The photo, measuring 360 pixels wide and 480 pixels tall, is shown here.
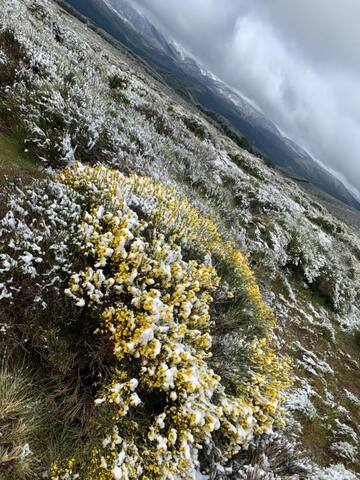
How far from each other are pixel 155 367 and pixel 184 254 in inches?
90.3

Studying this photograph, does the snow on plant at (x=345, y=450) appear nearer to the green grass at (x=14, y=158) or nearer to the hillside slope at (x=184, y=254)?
the hillside slope at (x=184, y=254)

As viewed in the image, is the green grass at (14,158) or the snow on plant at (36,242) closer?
the snow on plant at (36,242)

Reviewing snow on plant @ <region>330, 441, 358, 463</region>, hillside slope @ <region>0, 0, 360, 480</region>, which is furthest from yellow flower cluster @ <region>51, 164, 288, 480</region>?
snow on plant @ <region>330, 441, 358, 463</region>

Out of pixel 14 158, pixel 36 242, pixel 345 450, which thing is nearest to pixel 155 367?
pixel 36 242

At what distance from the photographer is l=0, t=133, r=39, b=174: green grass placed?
18.6 ft

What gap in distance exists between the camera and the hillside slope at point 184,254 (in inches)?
144

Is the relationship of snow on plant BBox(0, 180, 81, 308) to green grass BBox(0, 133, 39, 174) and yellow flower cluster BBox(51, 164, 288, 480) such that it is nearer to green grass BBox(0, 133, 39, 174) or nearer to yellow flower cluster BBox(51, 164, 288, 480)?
Answer: yellow flower cluster BBox(51, 164, 288, 480)

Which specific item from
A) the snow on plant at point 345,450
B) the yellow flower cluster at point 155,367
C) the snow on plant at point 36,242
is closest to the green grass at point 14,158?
the snow on plant at point 36,242

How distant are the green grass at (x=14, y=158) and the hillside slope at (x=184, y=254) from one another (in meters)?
0.04

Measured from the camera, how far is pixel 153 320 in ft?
11.0

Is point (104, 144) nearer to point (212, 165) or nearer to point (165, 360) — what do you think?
point (165, 360)

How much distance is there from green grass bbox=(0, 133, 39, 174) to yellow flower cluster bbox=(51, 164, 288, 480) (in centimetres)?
190

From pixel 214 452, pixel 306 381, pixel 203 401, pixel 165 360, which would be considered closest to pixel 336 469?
pixel 306 381

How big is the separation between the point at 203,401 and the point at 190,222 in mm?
3092
